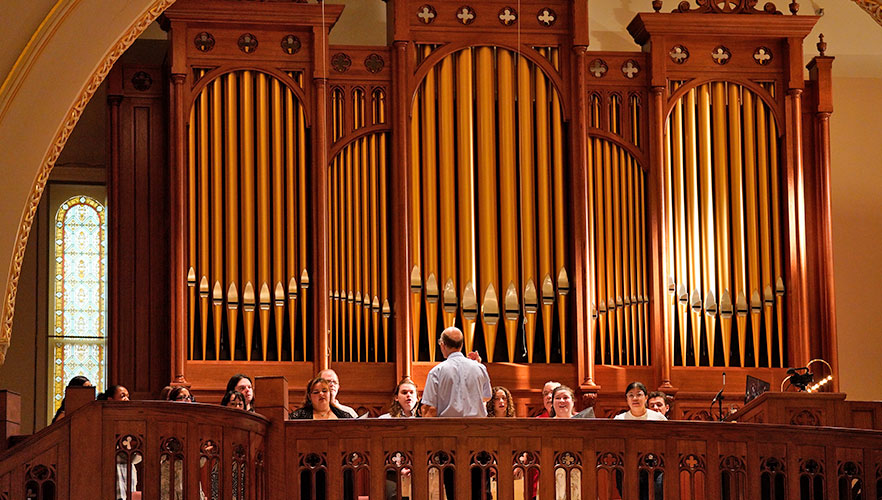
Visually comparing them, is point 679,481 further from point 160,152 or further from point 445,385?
point 160,152

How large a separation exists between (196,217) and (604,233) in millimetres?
3101

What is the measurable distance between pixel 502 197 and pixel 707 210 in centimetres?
161

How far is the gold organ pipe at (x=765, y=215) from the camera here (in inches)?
514

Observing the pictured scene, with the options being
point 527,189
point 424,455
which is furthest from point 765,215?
point 424,455

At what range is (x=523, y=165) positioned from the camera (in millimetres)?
12984

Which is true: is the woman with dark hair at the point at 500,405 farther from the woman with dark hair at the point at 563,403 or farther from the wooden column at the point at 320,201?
the wooden column at the point at 320,201

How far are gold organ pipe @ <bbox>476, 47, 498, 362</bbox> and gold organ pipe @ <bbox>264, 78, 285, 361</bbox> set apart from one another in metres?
1.50

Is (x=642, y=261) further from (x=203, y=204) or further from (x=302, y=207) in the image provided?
(x=203, y=204)

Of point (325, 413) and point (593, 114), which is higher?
point (593, 114)

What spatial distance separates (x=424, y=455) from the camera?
9.00m

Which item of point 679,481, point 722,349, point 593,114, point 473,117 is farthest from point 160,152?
point 679,481

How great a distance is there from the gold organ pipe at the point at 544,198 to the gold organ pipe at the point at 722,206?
4.31 ft

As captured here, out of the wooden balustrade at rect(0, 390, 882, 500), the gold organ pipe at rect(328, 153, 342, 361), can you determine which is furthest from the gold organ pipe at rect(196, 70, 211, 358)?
the wooden balustrade at rect(0, 390, 882, 500)

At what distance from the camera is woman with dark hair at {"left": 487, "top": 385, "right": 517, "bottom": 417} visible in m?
11.1
